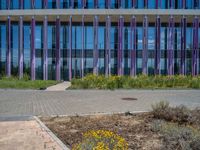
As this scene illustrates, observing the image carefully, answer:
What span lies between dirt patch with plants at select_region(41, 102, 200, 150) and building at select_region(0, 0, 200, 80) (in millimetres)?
26948

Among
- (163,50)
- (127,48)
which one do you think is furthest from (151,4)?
(127,48)

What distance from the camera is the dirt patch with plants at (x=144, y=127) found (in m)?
7.07

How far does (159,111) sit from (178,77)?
1817 centimetres

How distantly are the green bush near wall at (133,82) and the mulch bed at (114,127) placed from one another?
46.9ft

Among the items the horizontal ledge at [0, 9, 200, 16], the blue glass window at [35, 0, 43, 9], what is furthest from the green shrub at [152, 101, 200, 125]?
the blue glass window at [35, 0, 43, 9]

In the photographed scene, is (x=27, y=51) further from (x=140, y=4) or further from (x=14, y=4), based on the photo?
(x=140, y=4)

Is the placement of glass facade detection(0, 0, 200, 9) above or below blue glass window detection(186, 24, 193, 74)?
above

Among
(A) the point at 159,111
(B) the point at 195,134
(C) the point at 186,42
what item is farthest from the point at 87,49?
(B) the point at 195,134

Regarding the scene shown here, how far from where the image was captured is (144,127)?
9.08 meters

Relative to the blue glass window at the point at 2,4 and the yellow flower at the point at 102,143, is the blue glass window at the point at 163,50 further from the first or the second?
the yellow flower at the point at 102,143

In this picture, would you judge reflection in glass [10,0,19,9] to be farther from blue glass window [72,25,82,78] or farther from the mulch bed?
the mulch bed

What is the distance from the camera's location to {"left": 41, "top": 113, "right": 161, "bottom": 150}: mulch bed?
7.50 meters

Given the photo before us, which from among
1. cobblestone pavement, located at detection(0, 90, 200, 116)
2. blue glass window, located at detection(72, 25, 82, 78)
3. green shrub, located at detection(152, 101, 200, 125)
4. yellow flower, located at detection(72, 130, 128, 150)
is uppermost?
blue glass window, located at detection(72, 25, 82, 78)

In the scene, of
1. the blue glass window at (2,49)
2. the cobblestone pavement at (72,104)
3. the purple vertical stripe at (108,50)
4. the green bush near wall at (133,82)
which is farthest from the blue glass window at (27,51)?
the cobblestone pavement at (72,104)
